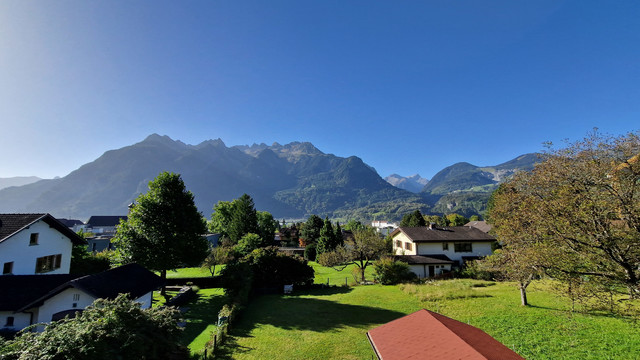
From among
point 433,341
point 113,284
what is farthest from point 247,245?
point 433,341

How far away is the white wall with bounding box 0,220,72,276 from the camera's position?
885 inches

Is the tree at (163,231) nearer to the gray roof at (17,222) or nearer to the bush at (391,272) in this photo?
the gray roof at (17,222)

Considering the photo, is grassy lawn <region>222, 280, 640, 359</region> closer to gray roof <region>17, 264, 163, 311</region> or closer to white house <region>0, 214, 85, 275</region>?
gray roof <region>17, 264, 163, 311</region>

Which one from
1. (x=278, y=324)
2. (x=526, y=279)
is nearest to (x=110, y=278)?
(x=278, y=324)

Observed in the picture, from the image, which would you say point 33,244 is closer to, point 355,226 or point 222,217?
point 222,217

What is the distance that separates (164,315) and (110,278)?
14891 millimetres

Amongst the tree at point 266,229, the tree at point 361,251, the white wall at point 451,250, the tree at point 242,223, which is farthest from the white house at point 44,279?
the tree at point 266,229

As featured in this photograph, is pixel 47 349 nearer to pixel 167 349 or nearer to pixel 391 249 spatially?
pixel 167 349

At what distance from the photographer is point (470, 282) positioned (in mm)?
37125

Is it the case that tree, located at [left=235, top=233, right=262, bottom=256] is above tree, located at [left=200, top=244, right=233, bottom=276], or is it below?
above

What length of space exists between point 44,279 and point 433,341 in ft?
95.3

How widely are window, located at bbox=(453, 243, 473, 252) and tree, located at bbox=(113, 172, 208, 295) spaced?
42.4 meters

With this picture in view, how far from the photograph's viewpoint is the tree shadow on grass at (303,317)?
2069 cm

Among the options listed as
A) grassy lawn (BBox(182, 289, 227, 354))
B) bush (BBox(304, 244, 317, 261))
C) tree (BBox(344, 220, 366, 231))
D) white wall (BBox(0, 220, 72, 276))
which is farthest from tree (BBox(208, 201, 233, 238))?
white wall (BBox(0, 220, 72, 276))
